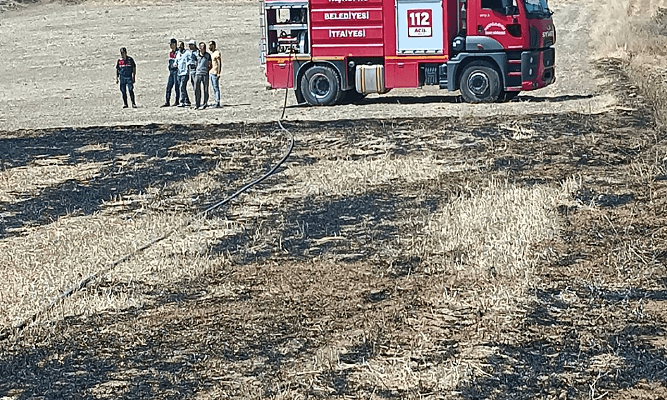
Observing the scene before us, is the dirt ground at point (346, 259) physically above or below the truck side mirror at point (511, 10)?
below

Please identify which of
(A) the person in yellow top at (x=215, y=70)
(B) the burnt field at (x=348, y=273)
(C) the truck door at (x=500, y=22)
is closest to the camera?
(B) the burnt field at (x=348, y=273)

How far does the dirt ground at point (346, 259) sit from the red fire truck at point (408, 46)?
8.49 feet

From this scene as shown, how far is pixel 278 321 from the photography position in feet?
26.8

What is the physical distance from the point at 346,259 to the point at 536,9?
1560 cm

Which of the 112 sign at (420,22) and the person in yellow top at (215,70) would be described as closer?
the 112 sign at (420,22)

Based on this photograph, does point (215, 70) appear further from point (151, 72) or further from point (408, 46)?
point (151, 72)

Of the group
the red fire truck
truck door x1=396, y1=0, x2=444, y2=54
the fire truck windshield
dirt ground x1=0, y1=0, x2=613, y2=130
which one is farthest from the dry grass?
truck door x1=396, y1=0, x2=444, y2=54

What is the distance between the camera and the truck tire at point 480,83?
2420cm

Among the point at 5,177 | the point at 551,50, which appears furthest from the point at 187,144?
the point at 551,50

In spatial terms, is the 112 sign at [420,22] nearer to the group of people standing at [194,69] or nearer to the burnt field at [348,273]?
the group of people standing at [194,69]

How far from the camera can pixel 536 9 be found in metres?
24.4

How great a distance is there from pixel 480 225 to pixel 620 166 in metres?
4.41

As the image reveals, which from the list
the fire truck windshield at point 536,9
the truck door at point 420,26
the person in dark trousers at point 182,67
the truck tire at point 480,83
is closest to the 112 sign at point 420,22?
the truck door at point 420,26

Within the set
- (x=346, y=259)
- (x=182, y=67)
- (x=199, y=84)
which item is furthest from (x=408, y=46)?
(x=346, y=259)
